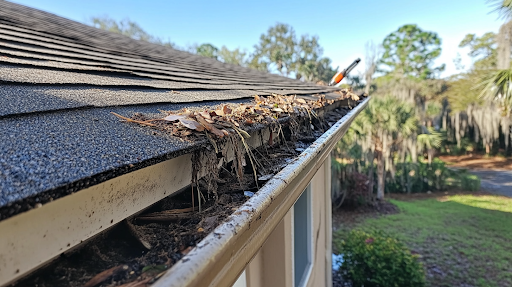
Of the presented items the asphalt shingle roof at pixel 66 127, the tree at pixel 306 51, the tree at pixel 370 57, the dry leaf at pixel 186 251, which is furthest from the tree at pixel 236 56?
the dry leaf at pixel 186 251

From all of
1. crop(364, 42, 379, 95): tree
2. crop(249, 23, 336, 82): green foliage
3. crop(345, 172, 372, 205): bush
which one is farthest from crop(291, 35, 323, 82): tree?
crop(345, 172, 372, 205): bush

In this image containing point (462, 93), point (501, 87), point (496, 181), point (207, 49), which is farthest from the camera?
point (207, 49)

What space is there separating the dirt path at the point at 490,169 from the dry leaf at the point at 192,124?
18040 millimetres

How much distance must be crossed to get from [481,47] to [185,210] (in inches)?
1333

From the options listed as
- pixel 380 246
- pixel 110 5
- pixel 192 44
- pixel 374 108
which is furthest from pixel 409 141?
pixel 110 5

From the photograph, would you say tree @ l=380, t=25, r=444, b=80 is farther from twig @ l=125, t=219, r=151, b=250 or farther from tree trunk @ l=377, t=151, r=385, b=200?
twig @ l=125, t=219, r=151, b=250

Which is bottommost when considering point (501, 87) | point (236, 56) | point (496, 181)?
point (496, 181)

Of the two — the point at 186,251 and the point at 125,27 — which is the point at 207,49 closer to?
the point at 125,27

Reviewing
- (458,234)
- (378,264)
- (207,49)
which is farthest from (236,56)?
(378,264)

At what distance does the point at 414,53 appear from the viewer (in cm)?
3975

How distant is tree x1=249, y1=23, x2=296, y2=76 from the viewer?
33.6m

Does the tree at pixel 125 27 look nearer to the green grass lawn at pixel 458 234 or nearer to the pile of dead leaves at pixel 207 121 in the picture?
the green grass lawn at pixel 458 234

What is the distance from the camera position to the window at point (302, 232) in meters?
3.25

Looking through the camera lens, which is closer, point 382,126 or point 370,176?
point 382,126
